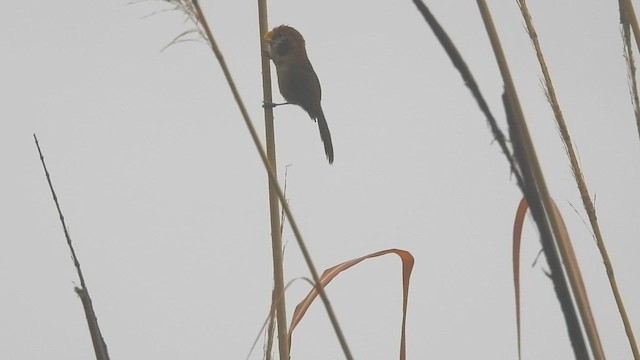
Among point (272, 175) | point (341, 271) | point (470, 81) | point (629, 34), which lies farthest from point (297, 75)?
point (470, 81)

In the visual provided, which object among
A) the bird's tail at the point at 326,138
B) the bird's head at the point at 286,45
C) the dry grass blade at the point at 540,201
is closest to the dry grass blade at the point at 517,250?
the dry grass blade at the point at 540,201

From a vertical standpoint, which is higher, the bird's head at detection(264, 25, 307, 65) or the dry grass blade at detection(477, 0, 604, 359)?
the bird's head at detection(264, 25, 307, 65)

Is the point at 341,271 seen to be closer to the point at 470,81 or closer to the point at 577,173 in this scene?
the point at 577,173

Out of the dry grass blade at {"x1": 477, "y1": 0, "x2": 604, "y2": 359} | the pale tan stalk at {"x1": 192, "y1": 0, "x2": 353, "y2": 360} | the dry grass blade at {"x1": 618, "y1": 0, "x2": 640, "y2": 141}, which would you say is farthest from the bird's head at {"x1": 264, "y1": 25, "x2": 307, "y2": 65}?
the dry grass blade at {"x1": 477, "y1": 0, "x2": 604, "y2": 359}

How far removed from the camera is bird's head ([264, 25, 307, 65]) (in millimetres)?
3258

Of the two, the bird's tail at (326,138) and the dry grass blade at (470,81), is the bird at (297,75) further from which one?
the dry grass blade at (470,81)

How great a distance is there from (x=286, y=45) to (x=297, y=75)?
0.17 meters

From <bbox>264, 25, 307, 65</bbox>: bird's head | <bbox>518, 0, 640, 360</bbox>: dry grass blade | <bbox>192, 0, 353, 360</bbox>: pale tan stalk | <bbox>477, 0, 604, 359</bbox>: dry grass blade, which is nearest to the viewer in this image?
<bbox>477, 0, 604, 359</bbox>: dry grass blade

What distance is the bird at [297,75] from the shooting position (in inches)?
130

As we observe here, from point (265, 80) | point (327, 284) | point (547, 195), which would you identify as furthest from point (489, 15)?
point (265, 80)

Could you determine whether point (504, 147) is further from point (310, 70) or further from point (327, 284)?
point (310, 70)

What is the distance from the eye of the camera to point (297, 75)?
3471 millimetres

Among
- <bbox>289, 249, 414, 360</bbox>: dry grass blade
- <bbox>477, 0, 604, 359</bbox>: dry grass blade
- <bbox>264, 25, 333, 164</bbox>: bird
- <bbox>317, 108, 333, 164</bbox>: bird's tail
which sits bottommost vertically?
<bbox>289, 249, 414, 360</bbox>: dry grass blade

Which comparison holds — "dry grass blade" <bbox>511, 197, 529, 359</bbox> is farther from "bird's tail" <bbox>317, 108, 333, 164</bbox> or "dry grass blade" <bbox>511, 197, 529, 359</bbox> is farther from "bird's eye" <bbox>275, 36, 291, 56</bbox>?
"bird's tail" <bbox>317, 108, 333, 164</bbox>
